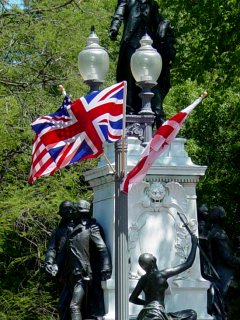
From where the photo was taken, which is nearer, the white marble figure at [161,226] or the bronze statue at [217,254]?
the white marble figure at [161,226]

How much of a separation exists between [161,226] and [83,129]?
3.69m

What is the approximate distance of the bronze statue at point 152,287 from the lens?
44.9 feet

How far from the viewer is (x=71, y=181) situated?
28.1 meters

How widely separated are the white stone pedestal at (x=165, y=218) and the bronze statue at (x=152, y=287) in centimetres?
80

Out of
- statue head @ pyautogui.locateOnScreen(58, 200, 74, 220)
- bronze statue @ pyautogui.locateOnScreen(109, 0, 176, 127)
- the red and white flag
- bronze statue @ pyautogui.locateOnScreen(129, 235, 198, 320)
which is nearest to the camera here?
the red and white flag

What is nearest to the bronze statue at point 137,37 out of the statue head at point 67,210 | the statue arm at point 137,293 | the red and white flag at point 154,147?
the statue head at point 67,210

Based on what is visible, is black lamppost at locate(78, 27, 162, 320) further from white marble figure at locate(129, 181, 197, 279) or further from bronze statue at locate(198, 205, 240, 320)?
bronze statue at locate(198, 205, 240, 320)

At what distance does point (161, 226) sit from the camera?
14914mm

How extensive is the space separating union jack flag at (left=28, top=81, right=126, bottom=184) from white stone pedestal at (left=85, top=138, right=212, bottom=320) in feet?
9.85

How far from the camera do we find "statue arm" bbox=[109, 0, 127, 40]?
51.4 feet

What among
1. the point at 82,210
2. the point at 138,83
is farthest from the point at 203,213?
the point at 138,83

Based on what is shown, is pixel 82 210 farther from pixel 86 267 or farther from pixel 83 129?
pixel 83 129

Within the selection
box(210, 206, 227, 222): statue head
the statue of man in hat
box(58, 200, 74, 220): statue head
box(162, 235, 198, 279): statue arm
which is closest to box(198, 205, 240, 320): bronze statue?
box(210, 206, 227, 222): statue head

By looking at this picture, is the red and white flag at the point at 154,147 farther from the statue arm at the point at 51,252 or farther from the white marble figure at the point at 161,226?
the statue arm at the point at 51,252
